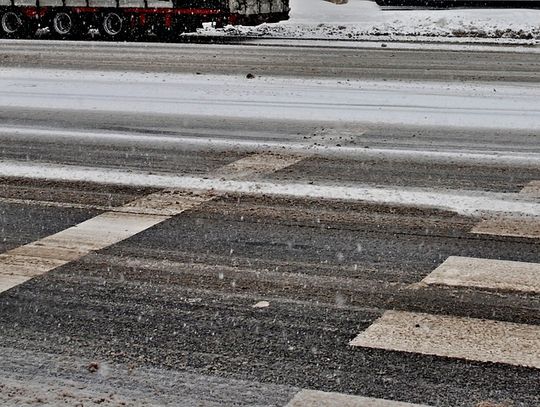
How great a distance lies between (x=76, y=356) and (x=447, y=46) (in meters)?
17.0

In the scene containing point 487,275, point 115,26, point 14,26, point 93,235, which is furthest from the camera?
point 14,26

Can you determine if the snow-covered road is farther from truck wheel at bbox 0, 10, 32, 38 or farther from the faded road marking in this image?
truck wheel at bbox 0, 10, 32, 38

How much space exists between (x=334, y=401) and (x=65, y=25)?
21084mm

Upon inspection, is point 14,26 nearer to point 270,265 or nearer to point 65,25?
point 65,25

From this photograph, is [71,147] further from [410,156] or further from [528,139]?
[528,139]

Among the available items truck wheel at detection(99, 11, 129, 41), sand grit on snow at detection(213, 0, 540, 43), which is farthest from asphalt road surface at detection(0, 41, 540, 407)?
sand grit on snow at detection(213, 0, 540, 43)

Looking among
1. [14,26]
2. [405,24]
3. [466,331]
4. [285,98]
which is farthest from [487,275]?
[405,24]

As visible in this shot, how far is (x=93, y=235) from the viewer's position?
6.41m

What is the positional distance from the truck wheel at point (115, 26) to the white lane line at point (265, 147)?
42.5 feet

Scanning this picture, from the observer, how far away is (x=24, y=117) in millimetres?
11625

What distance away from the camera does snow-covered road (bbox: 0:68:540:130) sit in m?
11.6

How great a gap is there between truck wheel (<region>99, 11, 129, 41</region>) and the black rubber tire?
577mm

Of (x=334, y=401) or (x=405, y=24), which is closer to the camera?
(x=334, y=401)

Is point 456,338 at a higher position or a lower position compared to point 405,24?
lower
